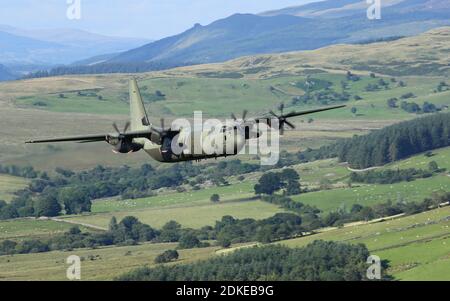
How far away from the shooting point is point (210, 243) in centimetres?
19712

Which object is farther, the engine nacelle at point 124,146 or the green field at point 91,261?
the green field at point 91,261

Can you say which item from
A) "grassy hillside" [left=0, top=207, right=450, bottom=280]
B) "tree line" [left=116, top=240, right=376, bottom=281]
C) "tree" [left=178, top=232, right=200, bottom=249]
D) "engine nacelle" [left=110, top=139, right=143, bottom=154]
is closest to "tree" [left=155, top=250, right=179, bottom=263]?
"grassy hillside" [left=0, top=207, right=450, bottom=280]

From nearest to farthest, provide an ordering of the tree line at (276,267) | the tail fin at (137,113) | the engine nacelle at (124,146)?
1. the engine nacelle at (124,146)
2. the tail fin at (137,113)
3. the tree line at (276,267)

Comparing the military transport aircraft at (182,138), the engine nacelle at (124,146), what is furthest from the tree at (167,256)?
the engine nacelle at (124,146)

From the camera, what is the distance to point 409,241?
16875cm

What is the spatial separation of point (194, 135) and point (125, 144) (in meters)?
8.45

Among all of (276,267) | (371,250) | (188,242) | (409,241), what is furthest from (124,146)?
(188,242)

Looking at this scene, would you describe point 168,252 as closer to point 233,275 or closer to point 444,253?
point 233,275

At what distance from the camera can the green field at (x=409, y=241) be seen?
148375 millimetres

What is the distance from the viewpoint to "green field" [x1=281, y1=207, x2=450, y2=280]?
148 metres

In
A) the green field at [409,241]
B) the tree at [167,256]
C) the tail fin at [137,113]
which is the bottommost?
the tree at [167,256]

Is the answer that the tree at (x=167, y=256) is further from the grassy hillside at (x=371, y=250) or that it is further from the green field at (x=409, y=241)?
the green field at (x=409, y=241)

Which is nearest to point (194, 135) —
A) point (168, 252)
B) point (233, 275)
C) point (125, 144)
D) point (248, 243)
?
A: point (125, 144)
